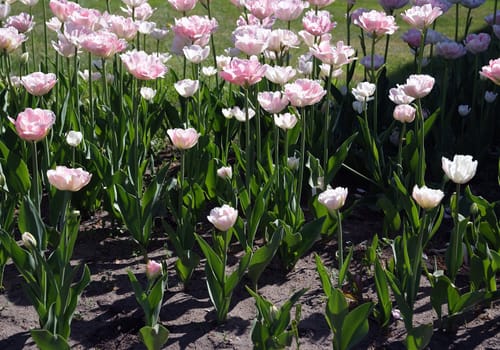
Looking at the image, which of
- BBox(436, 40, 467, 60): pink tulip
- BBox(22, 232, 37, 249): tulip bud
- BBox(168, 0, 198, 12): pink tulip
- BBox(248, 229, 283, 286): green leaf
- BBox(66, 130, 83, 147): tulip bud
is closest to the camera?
BBox(22, 232, 37, 249): tulip bud

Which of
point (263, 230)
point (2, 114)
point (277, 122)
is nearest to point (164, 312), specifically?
point (263, 230)

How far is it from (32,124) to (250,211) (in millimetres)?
863

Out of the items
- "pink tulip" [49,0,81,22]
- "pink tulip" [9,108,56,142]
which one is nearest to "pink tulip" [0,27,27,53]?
"pink tulip" [49,0,81,22]

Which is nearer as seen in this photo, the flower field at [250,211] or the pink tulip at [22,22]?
the flower field at [250,211]

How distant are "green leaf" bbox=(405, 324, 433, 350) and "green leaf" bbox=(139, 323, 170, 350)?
0.68m

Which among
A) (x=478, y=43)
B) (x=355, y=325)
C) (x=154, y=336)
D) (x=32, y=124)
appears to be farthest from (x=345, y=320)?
(x=478, y=43)

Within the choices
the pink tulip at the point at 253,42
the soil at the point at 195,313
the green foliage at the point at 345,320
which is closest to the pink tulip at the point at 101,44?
the pink tulip at the point at 253,42

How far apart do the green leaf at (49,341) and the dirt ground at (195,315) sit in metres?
0.27

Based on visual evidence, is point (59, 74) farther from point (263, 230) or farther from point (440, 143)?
point (440, 143)

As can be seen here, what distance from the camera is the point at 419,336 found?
214cm

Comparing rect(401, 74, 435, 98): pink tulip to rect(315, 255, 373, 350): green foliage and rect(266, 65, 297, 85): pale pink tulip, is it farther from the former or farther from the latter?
rect(315, 255, 373, 350): green foliage

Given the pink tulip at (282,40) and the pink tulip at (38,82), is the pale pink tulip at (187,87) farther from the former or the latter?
the pink tulip at (38,82)

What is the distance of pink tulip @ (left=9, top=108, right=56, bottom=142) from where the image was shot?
2156mm

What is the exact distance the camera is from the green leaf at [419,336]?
2129 millimetres
